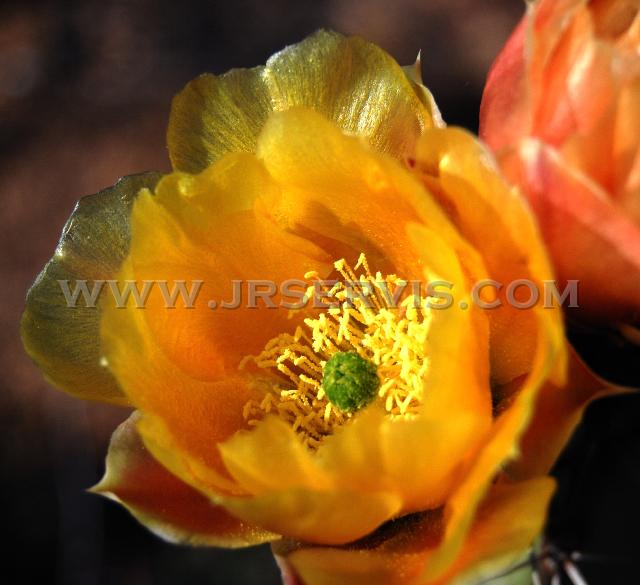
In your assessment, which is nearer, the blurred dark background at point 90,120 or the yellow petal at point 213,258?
the yellow petal at point 213,258

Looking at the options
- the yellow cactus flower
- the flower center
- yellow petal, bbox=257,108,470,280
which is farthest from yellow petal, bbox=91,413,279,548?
yellow petal, bbox=257,108,470,280

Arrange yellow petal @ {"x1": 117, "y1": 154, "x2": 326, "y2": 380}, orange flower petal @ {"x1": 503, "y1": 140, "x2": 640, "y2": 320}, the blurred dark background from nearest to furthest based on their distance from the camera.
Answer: orange flower petal @ {"x1": 503, "y1": 140, "x2": 640, "y2": 320}, yellow petal @ {"x1": 117, "y1": 154, "x2": 326, "y2": 380}, the blurred dark background

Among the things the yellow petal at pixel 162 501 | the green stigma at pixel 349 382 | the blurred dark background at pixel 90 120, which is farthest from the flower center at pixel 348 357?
the blurred dark background at pixel 90 120

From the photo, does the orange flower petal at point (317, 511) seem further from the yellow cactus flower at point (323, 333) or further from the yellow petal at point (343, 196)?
the yellow petal at point (343, 196)

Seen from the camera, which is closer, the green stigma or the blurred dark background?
the green stigma

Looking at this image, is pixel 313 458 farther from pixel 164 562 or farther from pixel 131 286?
pixel 164 562

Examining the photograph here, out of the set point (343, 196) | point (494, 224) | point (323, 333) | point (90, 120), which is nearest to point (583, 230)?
point (494, 224)

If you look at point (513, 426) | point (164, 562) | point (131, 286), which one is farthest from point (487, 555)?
point (164, 562)

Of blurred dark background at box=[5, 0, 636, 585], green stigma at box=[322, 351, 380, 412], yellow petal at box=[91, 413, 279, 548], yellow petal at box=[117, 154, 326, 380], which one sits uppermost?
yellow petal at box=[117, 154, 326, 380]

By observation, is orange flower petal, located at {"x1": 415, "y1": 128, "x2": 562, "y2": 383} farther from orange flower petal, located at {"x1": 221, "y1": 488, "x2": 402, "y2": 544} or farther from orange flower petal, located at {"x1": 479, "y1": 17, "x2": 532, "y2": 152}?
orange flower petal, located at {"x1": 221, "y1": 488, "x2": 402, "y2": 544}
